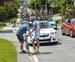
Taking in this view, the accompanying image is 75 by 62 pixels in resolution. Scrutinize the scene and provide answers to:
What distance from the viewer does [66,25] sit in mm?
30938

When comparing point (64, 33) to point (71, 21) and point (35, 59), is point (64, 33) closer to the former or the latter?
point (71, 21)

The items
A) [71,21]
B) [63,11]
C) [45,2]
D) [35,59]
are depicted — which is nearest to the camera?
[35,59]

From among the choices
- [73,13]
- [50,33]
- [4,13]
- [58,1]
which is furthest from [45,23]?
[4,13]

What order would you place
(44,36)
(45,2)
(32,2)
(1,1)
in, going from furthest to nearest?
(32,2) < (45,2) < (1,1) < (44,36)

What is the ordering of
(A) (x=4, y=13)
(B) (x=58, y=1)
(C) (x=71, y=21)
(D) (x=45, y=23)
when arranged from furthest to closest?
(A) (x=4, y=13)
(B) (x=58, y=1)
(C) (x=71, y=21)
(D) (x=45, y=23)

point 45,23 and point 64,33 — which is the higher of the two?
point 45,23

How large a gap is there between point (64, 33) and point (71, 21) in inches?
71.0

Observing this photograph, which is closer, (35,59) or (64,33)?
(35,59)

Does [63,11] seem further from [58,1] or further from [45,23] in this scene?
[45,23]

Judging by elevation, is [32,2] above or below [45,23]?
below

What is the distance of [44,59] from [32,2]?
11312 cm

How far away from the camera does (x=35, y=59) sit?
618 inches

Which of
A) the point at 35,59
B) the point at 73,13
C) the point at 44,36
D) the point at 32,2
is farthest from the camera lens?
the point at 32,2

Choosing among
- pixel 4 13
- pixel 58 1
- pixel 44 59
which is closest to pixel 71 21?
pixel 44 59
